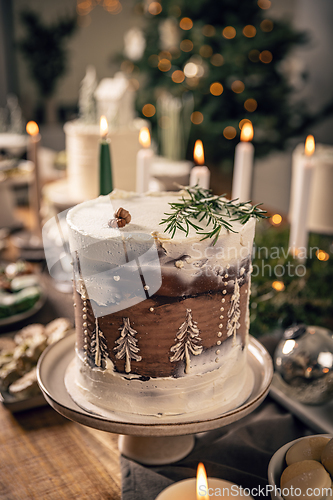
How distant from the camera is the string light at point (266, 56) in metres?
2.97

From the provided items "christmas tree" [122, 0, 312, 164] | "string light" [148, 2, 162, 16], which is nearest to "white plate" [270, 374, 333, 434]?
"christmas tree" [122, 0, 312, 164]

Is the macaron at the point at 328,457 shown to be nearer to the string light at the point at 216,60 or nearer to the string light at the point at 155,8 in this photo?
the string light at the point at 216,60

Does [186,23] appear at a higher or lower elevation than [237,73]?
higher

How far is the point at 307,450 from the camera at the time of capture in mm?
616

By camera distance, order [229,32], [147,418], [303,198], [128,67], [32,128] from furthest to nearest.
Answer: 1. [128,67]
2. [229,32]
3. [32,128]
4. [303,198]
5. [147,418]

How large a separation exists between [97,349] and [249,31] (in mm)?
2858

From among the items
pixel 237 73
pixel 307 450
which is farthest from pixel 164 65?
pixel 307 450

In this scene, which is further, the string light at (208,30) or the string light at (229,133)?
the string light at (229,133)

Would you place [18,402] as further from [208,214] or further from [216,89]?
[216,89]

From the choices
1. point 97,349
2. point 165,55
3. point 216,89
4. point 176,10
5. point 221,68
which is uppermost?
point 176,10

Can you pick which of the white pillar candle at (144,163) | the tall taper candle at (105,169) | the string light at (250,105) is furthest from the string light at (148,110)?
the tall taper candle at (105,169)

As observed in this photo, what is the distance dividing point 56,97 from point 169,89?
9.48 ft

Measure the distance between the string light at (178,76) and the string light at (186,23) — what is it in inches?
11.2

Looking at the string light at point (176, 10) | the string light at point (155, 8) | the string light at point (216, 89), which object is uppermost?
the string light at point (155, 8)
